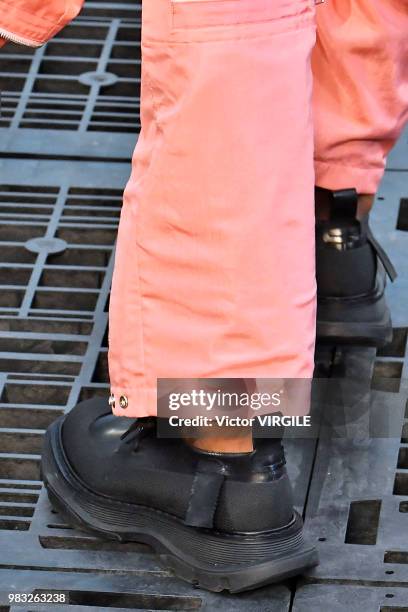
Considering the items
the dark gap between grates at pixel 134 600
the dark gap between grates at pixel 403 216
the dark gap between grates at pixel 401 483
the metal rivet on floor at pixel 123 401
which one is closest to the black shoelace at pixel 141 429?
the metal rivet on floor at pixel 123 401

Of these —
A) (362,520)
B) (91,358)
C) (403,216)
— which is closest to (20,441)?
(91,358)

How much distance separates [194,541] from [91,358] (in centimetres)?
53

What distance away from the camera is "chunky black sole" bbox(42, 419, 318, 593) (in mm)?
1850

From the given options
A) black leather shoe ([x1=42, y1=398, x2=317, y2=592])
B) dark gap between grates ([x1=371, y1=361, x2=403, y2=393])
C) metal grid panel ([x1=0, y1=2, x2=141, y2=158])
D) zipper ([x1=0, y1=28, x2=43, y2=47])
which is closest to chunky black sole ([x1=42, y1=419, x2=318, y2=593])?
black leather shoe ([x1=42, y1=398, x2=317, y2=592])

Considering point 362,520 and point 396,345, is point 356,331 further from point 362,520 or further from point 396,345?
point 362,520

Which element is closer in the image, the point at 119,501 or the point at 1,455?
the point at 119,501

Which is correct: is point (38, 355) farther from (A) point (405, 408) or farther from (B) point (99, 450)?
(A) point (405, 408)

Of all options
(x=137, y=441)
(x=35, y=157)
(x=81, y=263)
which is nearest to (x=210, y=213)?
(x=137, y=441)

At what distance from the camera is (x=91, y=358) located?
92.0 inches

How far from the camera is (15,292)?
2.49 metres

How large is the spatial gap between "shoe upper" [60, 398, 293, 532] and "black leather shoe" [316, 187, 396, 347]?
426 millimetres

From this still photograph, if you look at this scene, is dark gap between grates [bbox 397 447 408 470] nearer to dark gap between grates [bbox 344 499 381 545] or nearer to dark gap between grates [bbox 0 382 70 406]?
dark gap between grates [bbox 344 499 381 545]

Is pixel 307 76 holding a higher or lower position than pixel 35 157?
higher

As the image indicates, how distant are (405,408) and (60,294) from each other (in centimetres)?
62
